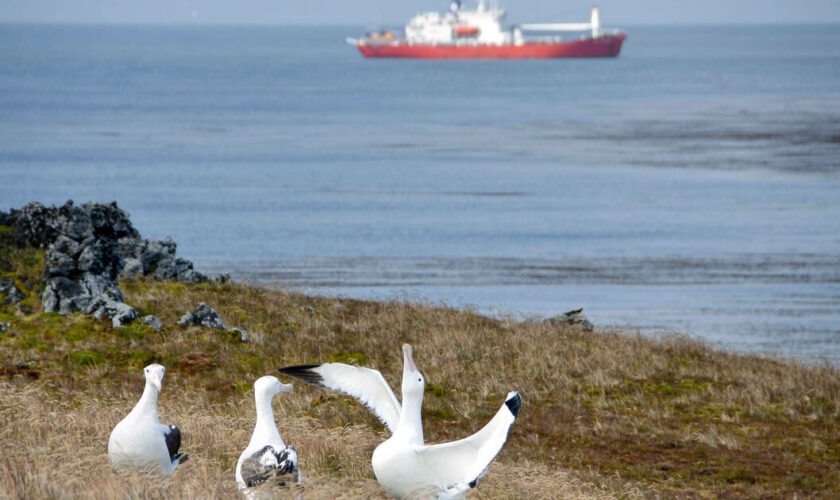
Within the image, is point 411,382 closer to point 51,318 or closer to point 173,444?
point 173,444

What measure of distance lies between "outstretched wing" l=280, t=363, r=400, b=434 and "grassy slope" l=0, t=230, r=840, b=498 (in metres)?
0.72

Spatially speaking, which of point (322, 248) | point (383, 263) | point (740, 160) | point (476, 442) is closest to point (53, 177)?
point (322, 248)

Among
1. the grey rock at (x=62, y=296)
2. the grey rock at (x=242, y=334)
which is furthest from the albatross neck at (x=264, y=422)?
the grey rock at (x=62, y=296)

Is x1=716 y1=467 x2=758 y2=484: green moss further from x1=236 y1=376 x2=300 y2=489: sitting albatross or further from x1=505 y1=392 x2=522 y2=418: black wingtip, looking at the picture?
x1=236 y1=376 x2=300 y2=489: sitting albatross

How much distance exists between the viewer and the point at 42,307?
57.5 ft

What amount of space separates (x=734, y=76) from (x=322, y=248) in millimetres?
161375

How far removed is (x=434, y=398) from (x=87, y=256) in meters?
6.71

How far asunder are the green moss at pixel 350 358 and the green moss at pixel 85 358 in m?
3.53

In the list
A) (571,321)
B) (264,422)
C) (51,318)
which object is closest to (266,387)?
(264,422)

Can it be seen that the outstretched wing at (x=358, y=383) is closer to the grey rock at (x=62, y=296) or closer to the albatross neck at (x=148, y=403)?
the albatross neck at (x=148, y=403)

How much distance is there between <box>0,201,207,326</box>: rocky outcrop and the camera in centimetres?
1736

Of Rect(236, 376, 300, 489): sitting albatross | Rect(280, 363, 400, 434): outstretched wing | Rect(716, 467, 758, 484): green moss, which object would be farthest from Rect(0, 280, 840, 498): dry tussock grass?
Rect(280, 363, 400, 434): outstretched wing

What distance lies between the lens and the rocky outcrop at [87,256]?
17.4 metres

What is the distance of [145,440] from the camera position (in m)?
7.90
